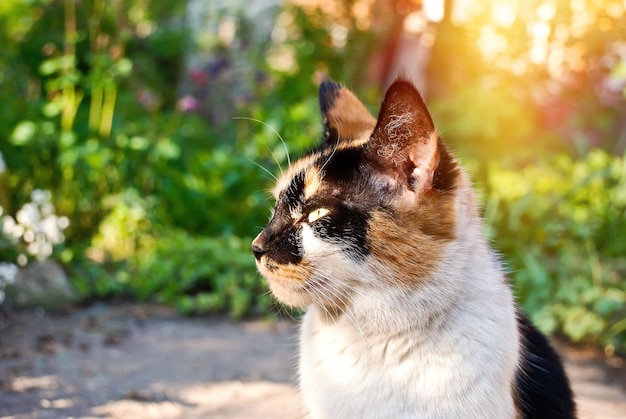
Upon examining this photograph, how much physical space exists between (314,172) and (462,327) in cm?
57

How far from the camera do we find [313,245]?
1814 millimetres

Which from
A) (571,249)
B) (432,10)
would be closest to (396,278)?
(571,249)

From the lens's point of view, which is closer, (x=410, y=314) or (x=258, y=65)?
(x=410, y=314)

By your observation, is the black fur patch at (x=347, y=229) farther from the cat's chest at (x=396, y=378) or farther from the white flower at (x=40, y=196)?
the white flower at (x=40, y=196)

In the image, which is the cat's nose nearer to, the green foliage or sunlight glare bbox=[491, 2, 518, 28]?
the green foliage

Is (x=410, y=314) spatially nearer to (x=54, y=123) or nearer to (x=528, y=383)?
(x=528, y=383)

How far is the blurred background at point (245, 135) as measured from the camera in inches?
173

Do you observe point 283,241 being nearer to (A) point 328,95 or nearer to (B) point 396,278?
(B) point 396,278

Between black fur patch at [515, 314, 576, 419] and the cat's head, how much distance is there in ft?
1.71

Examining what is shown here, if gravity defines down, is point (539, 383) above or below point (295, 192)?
below

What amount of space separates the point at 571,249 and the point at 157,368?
8.74ft

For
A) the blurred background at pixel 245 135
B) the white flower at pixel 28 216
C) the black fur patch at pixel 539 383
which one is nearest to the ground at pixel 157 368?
the blurred background at pixel 245 135

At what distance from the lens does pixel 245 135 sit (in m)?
6.08

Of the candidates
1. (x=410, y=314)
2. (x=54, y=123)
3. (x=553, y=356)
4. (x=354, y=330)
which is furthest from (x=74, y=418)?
(x=54, y=123)
